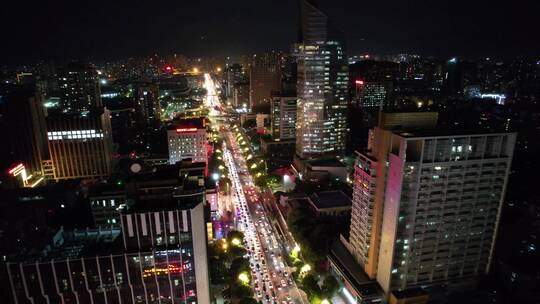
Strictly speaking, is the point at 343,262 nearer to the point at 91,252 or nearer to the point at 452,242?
the point at 452,242

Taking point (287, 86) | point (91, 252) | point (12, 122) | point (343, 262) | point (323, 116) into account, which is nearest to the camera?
point (91, 252)

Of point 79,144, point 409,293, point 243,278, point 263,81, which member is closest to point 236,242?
point 243,278

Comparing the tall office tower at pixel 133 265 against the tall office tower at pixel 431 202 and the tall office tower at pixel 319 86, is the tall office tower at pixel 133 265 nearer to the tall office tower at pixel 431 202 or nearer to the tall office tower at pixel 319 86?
the tall office tower at pixel 431 202

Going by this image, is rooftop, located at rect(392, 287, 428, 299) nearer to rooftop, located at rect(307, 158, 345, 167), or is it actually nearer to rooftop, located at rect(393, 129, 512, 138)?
rooftop, located at rect(393, 129, 512, 138)

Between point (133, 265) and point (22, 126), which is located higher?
point (22, 126)

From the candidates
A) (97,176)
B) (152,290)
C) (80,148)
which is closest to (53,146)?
(80,148)

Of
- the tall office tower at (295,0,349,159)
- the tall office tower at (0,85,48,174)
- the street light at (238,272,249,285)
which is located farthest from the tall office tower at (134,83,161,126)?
the street light at (238,272,249,285)

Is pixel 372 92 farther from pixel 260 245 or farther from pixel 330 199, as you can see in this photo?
pixel 260 245
